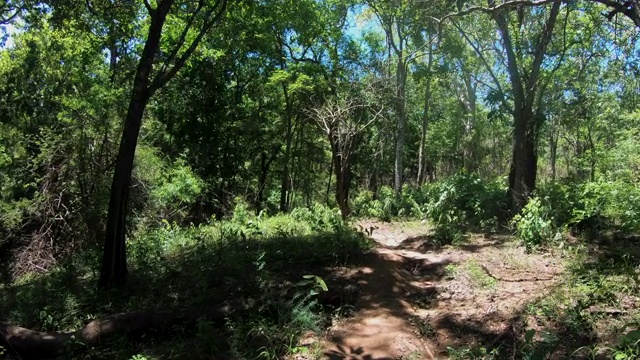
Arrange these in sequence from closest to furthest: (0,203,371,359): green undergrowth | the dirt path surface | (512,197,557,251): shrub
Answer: the dirt path surface, (0,203,371,359): green undergrowth, (512,197,557,251): shrub

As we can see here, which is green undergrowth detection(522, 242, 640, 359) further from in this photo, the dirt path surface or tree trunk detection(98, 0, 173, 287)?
tree trunk detection(98, 0, 173, 287)

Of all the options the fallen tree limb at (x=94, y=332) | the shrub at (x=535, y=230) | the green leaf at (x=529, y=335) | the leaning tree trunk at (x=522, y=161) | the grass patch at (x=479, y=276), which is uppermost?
the leaning tree trunk at (x=522, y=161)

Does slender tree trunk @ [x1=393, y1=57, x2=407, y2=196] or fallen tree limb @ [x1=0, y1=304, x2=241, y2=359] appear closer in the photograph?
fallen tree limb @ [x1=0, y1=304, x2=241, y2=359]

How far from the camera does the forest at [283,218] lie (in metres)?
6.22

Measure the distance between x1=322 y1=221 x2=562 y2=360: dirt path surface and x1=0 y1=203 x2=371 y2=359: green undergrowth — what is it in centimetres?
51

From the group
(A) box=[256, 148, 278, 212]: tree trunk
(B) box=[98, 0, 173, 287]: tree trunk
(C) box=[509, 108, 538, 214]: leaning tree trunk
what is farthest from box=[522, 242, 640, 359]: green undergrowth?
(A) box=[256, 148, 278, 212]: tree trunk

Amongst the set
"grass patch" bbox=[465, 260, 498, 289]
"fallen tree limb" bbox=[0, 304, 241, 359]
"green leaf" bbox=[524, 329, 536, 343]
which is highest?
"grass patch" bbox=[465, 260, 498, 289]

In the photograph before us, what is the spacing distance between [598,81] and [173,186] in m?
22.4

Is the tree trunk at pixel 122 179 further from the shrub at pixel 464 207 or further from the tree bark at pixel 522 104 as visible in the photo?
the tree bark at pixel 522 104

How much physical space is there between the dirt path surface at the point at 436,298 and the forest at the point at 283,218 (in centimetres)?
5

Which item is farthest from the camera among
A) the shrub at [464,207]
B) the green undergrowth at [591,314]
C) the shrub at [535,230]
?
the shrub at [464,207]

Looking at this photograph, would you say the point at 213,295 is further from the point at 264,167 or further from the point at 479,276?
the point at 264,167

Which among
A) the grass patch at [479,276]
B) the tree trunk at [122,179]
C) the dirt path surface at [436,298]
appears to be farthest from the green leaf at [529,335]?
the tree trunk at [122,179]

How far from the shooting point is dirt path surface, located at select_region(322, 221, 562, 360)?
5824 millimetres
